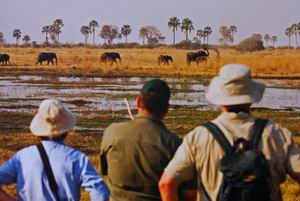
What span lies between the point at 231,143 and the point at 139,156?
0.84 m

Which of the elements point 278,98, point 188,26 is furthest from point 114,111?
point 188,26

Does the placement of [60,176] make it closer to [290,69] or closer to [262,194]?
[262,194]

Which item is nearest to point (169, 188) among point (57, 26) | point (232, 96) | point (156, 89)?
point (232, 96)

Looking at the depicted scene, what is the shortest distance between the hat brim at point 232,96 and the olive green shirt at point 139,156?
548mm

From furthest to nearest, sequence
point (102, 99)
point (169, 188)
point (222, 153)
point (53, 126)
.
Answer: point (102, 99)
point (53, 126)
point (169, 188)
point (222, 153)

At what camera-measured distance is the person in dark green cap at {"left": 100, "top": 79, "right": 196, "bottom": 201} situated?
4.35 meters

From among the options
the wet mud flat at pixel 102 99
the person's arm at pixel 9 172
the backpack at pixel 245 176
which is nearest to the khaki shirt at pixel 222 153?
the backpack at pixel 245 176

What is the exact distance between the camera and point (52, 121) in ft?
13.5

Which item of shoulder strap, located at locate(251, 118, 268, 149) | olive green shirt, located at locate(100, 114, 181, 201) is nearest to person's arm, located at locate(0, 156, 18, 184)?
olive green shirt, located at locate(100, 114, 181, 201)

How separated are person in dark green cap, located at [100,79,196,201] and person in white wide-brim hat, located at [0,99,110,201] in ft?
1.49

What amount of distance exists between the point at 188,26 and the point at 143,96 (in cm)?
10733

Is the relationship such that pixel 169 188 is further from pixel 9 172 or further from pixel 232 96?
pixel 9 172

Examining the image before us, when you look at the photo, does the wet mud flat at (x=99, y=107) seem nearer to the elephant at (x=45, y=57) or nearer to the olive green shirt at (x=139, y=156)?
the olive green shirt at (x=139, y=156)

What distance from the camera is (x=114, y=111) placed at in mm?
21109
